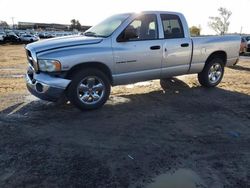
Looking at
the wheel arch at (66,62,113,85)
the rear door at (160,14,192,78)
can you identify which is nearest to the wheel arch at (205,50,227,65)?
the rear door at (160,14,192,78)

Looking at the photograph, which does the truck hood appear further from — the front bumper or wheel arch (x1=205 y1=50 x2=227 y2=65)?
wheel arch (x1=205 y1=50 x2=227 y2=65)

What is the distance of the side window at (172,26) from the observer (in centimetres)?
743

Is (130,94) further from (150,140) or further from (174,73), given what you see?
(150,140)

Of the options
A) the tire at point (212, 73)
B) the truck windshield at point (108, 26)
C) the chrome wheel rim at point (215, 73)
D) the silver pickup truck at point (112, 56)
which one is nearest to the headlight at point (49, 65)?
the silver pickup truck at point (112, 56)

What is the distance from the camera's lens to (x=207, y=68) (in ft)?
28.3

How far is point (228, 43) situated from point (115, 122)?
15.6 feet

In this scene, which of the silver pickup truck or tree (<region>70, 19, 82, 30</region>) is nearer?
the silver pickup truck

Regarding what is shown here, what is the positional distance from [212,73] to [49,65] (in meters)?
4.91

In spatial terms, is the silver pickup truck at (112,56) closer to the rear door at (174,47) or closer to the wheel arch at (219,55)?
the rear door at (174,47)

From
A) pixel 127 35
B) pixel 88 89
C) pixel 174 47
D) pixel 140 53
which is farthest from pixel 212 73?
pixel 88 89

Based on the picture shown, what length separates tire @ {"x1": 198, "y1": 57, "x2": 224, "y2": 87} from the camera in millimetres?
8666

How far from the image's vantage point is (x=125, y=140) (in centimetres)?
493

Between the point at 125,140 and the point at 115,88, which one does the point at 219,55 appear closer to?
the point at 115,88

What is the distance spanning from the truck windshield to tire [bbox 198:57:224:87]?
116 inches
